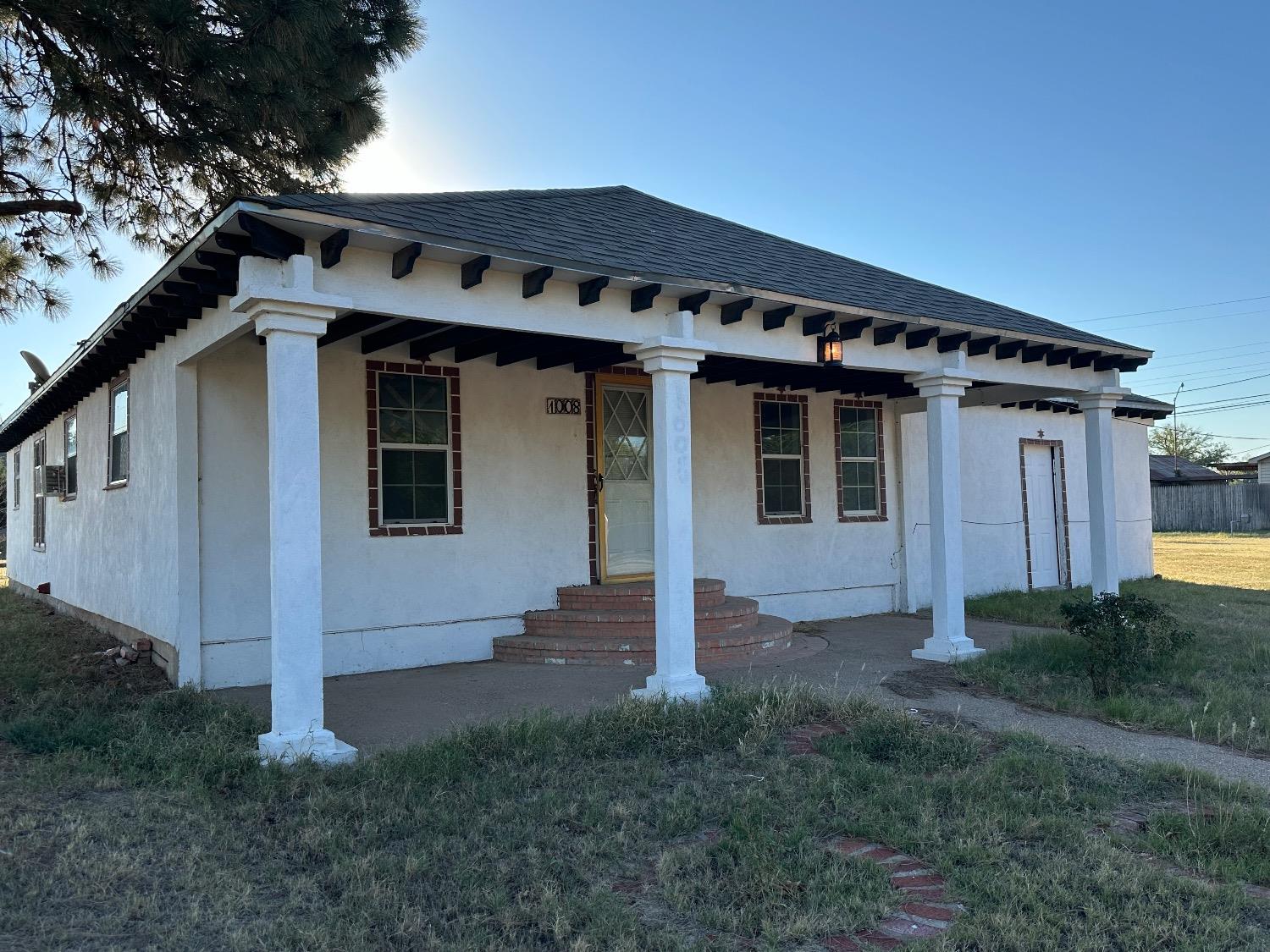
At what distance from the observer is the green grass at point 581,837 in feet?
10.4

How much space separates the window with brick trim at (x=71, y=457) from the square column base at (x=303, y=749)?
27.1ft

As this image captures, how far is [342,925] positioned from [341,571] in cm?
494

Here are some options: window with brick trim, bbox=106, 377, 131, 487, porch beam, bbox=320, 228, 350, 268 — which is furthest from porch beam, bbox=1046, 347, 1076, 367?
window with brick trim, bbox=106, 377, 131, 487

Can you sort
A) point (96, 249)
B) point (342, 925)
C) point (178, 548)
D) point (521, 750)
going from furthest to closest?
point (96, 249), point (178, 548), point (521, 750), point (342, 925)

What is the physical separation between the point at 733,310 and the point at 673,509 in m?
1.69

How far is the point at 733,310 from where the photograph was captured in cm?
708

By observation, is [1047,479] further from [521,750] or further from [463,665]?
[521,750]

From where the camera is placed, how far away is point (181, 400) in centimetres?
709

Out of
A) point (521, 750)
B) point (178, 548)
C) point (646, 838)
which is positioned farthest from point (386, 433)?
point (646, 838)

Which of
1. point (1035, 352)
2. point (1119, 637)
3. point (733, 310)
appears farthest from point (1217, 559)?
point (733, 310)

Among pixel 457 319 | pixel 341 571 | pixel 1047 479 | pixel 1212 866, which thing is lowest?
pixel 1212 866

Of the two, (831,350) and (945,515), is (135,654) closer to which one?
(831,350)

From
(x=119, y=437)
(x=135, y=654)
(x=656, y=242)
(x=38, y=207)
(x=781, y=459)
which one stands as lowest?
(x=135, y=654)

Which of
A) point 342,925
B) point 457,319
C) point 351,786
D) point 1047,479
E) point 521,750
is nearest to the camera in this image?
point 342,925
